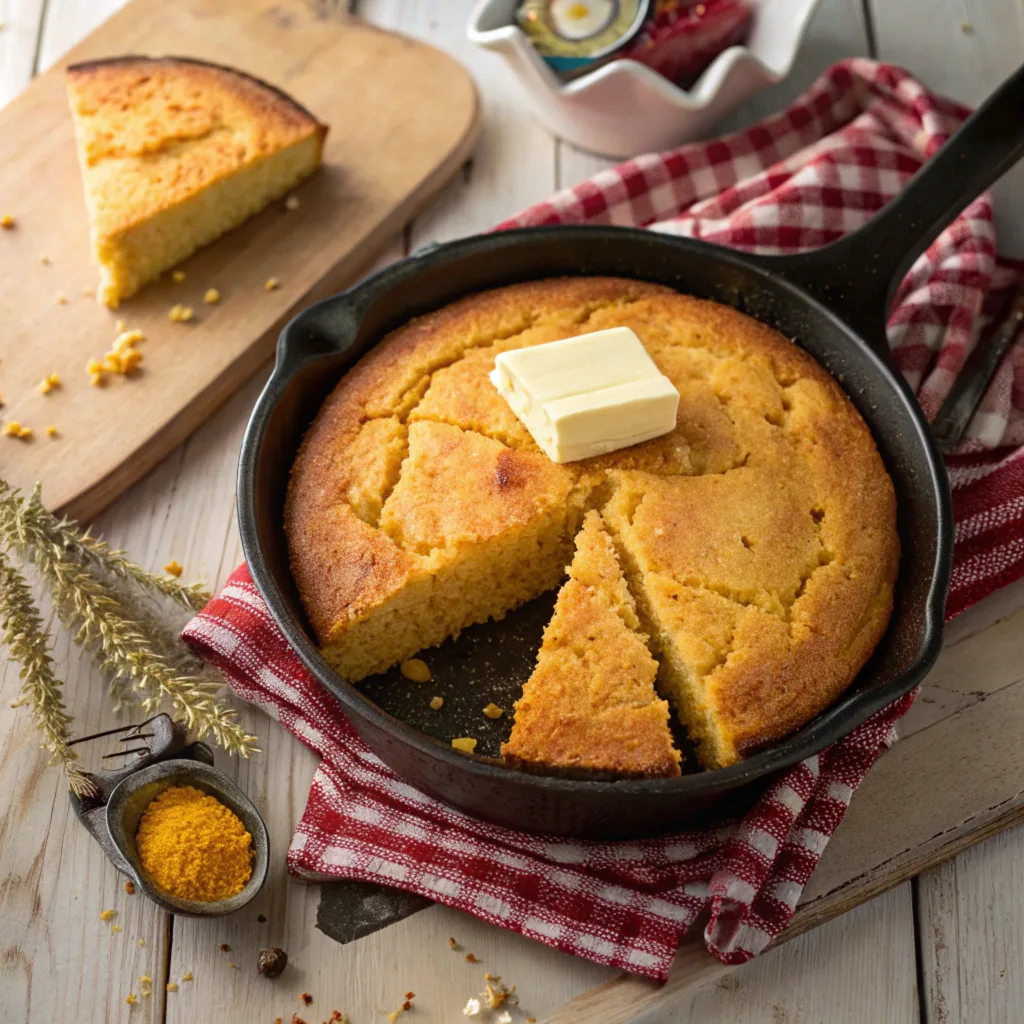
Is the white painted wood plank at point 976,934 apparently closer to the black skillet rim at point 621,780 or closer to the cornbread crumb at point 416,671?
the black skillet rim at point 621,780

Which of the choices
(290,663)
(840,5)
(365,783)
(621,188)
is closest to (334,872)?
(365,783)

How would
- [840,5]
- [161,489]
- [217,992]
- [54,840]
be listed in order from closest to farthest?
[217,992] < [54,840] < [161,489] < [840,5]

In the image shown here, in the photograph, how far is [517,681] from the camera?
2898 millimetres

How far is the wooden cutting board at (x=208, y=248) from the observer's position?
3.44m

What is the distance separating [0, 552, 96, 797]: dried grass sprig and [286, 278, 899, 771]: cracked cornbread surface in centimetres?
65

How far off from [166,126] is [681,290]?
6.21ft

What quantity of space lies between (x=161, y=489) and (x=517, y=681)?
133cm

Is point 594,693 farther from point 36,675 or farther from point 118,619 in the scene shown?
point 36,675

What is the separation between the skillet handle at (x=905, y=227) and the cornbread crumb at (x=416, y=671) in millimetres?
1478

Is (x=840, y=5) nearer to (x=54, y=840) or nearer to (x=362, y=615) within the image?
(x=362, y=615)

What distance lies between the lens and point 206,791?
8.75ft

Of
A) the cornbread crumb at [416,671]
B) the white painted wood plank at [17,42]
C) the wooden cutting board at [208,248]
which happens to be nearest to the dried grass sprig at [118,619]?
the wooden cutting board at [208,248]

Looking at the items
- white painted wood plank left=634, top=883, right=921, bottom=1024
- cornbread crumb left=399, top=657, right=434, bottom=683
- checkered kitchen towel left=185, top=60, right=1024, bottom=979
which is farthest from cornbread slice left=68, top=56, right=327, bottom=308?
white painted wood plank left=634, top=883, right=921, bottom=1024

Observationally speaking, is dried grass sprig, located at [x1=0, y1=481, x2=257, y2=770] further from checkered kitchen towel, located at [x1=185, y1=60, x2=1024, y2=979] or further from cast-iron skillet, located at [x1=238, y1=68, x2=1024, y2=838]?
cast-iron skillet, located at [x1=238, y1=68, x2=1024, y2=838]
